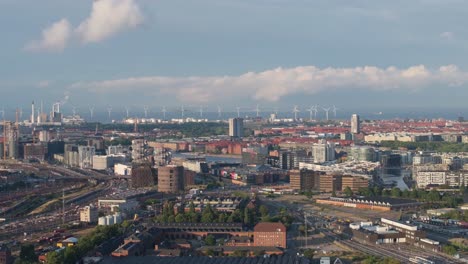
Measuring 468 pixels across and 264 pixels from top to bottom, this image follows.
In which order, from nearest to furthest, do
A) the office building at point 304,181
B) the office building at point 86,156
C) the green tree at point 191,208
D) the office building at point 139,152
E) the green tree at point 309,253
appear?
the green tree at point 309,253, the green tree at point 191,208, the office building at point 304,181, the office building at point 139,152, the office building at point 86,156

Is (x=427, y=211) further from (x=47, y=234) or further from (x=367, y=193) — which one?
(x=47, y=234)

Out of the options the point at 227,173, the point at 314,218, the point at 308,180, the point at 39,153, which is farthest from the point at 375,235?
the point at 39,153

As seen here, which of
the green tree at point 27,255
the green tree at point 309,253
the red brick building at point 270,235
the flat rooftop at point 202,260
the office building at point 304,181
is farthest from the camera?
the office building at point 304,181

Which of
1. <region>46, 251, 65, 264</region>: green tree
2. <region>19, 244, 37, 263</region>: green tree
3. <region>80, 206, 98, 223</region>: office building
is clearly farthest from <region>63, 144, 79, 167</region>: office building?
<region>46, 251, 65, 264</region>: green tree

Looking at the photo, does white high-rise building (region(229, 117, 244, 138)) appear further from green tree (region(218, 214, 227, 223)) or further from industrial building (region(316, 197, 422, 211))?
green tree (region(218, 214, 227, 223))

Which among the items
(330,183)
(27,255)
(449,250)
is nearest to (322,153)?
(330,183)

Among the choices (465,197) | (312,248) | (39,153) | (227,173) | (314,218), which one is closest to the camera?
(312,248)

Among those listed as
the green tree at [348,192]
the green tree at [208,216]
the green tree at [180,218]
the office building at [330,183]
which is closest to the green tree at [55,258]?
the green tree at [180,218]

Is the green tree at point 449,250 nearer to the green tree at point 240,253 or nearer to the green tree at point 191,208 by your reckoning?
the green tree at point 240,253
